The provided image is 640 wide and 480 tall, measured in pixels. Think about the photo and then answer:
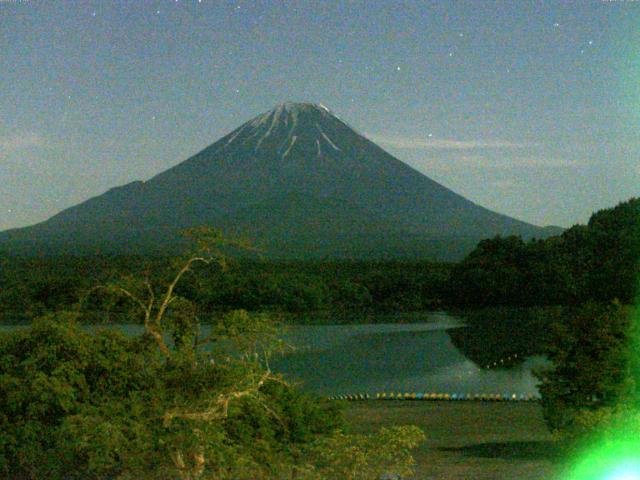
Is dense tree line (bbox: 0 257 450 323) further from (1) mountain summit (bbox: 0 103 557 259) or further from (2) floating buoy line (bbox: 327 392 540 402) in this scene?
(2) floating buoy line (bbox: 327 392 540 402)

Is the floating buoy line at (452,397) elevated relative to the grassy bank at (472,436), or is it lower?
lower

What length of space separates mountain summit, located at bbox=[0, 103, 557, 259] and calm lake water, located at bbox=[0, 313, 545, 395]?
112 ft

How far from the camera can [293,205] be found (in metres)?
84.1

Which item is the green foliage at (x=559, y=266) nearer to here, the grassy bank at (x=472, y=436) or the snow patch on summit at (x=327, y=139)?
the grassy bank at (x=472, y=436)

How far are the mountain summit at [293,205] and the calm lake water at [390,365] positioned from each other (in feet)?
112

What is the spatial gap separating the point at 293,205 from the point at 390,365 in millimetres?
57484

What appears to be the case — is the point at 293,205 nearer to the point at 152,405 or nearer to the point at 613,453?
the point at 613,453

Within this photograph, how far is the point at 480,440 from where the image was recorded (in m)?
13.3

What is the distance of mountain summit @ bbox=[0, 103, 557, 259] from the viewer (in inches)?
2980

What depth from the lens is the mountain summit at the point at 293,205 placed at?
7569 centimetres

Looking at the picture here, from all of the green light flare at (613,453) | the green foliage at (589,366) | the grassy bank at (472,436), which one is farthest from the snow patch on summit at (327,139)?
the green light flare at (613,453)

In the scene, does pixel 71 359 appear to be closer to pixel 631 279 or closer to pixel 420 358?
pixel 420 358

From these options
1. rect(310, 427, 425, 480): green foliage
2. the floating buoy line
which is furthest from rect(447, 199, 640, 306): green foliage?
rect(310, 427, 425, 480): green foliage

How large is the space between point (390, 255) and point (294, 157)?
71.8 feet
